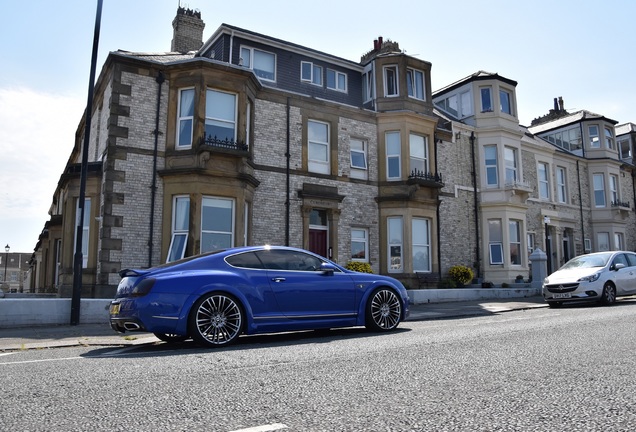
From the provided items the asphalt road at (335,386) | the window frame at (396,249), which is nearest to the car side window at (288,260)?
the asphalt road at (335,386)

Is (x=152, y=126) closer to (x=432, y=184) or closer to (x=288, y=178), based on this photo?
(x=288, y=178)

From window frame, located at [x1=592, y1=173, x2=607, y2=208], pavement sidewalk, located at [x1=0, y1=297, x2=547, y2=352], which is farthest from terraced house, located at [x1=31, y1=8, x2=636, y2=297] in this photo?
pavement sidewalk, located at [x1=0, y1=297, x2=547, y2=352]

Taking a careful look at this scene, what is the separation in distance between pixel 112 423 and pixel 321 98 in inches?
678

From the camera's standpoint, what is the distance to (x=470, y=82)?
23.6 metres

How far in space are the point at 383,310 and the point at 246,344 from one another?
97.3 inches

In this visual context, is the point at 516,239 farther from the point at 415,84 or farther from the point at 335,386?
the point at 335,386

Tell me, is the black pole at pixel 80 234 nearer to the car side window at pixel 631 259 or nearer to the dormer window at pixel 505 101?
the car side window at pixel 631 259

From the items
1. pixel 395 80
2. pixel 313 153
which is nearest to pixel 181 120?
pixel 313 153

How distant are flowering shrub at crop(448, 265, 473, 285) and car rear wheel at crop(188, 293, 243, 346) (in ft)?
46.2

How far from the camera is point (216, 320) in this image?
691 centimetres

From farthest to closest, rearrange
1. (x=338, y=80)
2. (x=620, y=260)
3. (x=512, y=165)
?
(x=512, y=165) < (x=338, y=80) < (x=620, y=260)

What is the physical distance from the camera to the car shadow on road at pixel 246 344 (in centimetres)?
651

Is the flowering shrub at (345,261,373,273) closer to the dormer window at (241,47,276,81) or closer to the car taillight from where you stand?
the dormer window at (241,47,276,81)

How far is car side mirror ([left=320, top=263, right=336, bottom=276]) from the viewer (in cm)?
800
